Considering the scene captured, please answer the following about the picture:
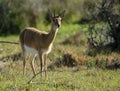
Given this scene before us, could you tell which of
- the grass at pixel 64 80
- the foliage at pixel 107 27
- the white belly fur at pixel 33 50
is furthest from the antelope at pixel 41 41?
the foliage at pixel 107 27

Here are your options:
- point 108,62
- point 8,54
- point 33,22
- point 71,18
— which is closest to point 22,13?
point 33,22

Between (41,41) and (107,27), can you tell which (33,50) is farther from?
(107,27)

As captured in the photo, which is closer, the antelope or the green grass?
the green grass

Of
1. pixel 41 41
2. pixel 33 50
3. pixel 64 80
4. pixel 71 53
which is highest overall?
pixel 41 41

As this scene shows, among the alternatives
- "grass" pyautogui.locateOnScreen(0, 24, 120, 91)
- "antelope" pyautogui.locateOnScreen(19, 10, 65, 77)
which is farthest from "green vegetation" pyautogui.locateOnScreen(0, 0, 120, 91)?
"antelope" pyautogui.locateOnScreen(19, 10, 65, 77)

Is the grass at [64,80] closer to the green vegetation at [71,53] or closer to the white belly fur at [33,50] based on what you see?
the green vegetation at [71,53]

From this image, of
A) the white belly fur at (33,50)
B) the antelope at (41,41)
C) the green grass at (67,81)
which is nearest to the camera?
the green grass at (67,81)

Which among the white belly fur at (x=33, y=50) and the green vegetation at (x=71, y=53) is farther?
the white belly fur at (x=33, y=50)

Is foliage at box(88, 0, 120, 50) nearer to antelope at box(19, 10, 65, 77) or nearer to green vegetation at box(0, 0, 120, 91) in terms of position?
green vegetation at box(0, 0, 120, 91)

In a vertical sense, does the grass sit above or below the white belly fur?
below

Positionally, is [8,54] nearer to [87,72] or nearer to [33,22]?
[87,72]

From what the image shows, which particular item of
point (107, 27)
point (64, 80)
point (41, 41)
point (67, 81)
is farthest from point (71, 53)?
point (67, 81)

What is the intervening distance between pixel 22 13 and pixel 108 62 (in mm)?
16502

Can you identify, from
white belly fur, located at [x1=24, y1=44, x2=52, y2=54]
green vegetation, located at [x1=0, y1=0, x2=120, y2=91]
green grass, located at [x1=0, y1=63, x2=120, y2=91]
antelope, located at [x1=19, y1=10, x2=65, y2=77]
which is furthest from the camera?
white belly fur, located at [x1=24, y1=44, x2=52, y2=54]
